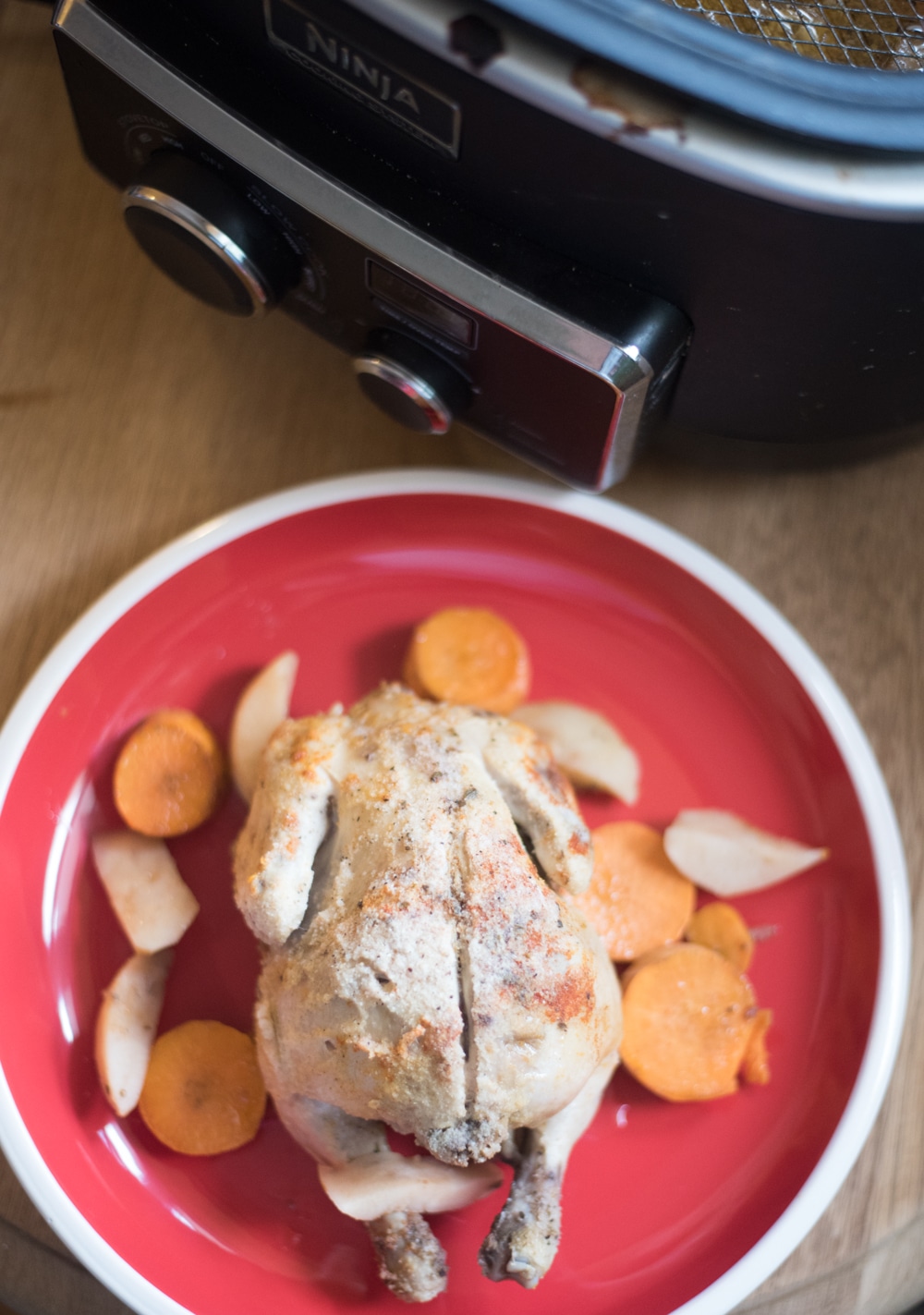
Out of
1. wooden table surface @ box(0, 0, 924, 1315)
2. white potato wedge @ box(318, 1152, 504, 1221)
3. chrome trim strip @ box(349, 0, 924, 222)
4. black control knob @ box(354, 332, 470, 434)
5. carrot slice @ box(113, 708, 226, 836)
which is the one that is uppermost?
chrome trim strip @ box(349, 0, 924, 222)

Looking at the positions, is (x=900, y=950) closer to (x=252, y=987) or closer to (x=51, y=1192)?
(x=252, y=987)

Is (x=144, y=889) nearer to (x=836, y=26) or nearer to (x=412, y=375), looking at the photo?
(x=412, y=375)

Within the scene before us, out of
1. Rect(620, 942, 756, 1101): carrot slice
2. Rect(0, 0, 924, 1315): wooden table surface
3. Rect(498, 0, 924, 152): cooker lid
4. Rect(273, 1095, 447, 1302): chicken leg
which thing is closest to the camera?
Rect(498, 0, 924, 152): cooker lid

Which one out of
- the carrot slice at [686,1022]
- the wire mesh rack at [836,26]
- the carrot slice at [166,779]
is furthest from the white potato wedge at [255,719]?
the wire mesh rack at [836,26]

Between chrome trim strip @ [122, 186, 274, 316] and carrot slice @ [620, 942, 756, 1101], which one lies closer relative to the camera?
chrome trim strip @ [122, 186, 274, 316]

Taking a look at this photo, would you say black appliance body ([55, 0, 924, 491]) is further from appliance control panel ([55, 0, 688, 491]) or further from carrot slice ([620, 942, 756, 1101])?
carrot slice ([620, 942, 756, 1101])

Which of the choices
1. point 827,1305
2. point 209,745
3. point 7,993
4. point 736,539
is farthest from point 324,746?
point 827,1305

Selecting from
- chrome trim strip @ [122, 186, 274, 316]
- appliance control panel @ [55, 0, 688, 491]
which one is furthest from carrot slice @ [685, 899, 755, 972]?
chrome trim strip @ [122, 186, 274, 316]

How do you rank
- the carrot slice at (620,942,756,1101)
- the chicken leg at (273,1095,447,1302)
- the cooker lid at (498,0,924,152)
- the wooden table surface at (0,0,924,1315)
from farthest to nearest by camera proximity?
1. the wooden table surface at (0,0,924,1315)
2. the carrot slice at (620,942,756,1101)
3. the chicken leg at (273,1095,447,1302)
4. the cooker lid at (498,0,924,152)
